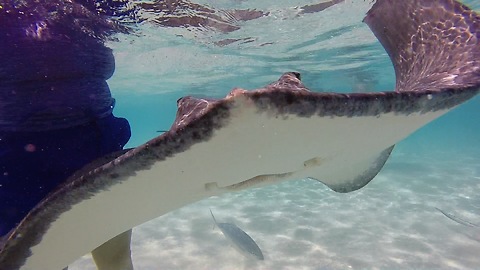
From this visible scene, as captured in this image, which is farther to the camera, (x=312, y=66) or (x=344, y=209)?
(x=312, y=66)

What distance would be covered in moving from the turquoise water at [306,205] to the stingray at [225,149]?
6.68 ft

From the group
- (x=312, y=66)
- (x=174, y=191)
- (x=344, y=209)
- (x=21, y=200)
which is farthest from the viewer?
(x=312, y=66)

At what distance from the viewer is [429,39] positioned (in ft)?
10.6

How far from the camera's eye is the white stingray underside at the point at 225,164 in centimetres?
133

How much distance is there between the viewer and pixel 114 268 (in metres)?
4.06

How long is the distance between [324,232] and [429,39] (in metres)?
6.28

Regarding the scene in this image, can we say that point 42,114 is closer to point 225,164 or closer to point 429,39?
point 225,164

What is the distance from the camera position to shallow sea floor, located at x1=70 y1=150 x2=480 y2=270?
673 cm

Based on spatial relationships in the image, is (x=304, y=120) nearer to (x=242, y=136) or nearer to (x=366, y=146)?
(x=242, y=136)

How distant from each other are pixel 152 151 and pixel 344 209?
1028 centimetres

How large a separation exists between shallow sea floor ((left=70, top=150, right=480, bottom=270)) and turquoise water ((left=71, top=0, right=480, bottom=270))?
3 centimetres

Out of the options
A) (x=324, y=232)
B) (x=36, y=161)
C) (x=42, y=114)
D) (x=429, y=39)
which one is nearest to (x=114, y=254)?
(x=36, y=161)

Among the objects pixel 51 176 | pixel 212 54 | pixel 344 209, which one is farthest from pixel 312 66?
pixel 51 176

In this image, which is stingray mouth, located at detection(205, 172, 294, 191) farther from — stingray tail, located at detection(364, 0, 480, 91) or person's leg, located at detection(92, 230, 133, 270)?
person's leg, located at detection(92, 230, 133, 270)
